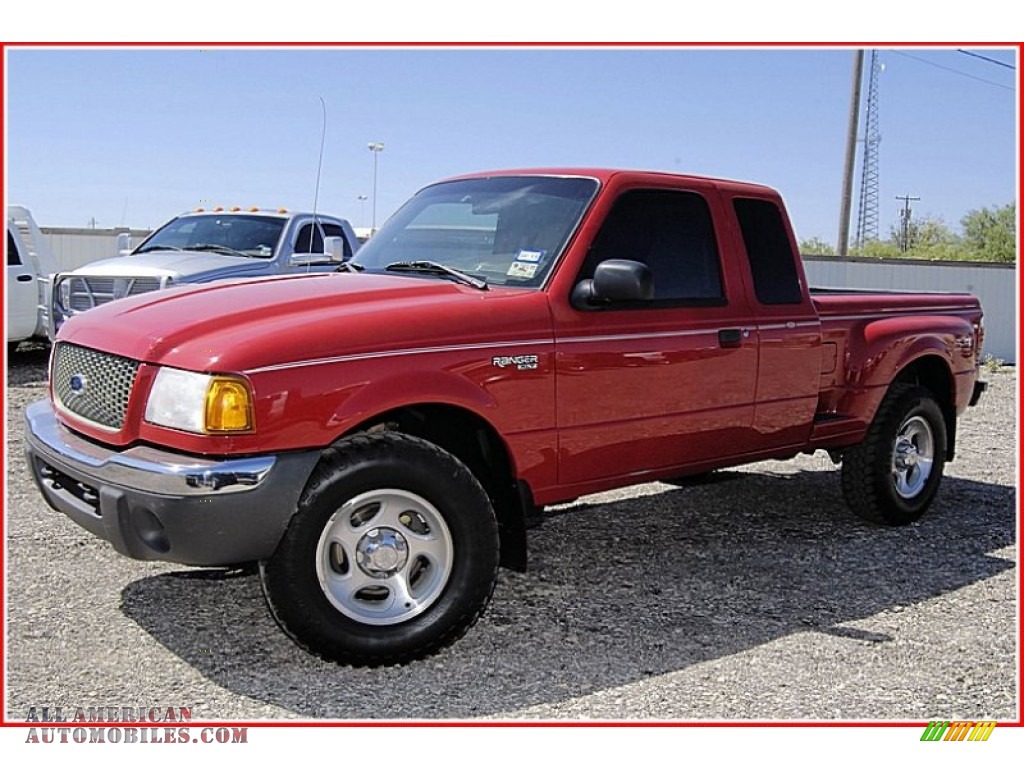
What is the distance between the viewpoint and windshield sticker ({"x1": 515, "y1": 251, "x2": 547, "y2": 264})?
5039 mm

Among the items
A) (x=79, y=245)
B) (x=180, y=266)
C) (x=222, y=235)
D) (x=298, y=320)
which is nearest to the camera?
(x=298, y=320)

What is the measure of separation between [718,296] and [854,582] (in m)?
1.61

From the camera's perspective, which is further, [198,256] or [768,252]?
[198,256]

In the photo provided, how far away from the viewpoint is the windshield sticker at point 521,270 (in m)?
5.00

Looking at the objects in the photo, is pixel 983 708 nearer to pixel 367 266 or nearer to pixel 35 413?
pixel 367 266

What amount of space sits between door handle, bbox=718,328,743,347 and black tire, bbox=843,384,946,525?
1.55m

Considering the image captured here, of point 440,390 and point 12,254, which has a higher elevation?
point 12,254

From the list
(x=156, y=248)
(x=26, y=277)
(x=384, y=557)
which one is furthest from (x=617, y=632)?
(x=26, y=277)

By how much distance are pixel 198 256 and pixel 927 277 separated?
15.5 m

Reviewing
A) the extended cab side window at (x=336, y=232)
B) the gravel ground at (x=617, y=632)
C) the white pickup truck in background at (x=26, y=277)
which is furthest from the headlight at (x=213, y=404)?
the white pickup truck in background at (x=26, y=277)

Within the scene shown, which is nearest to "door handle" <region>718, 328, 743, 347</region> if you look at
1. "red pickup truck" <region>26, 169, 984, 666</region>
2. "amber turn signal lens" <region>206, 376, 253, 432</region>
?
"red pickup truck" <region>26, 169, 984, 666</region>

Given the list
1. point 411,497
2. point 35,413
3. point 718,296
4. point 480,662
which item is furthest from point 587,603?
point 35,413

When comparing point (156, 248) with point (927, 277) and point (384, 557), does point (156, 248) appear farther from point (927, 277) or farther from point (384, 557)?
point (927, 277)

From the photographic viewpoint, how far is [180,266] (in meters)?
10.6
